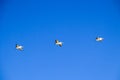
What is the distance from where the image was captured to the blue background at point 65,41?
2.28 m

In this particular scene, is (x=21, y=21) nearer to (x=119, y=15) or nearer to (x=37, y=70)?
(x=37, y=70)

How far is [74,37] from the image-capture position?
7.54 feet

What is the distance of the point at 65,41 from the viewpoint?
2.29 meters

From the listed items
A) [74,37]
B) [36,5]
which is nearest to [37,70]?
[74,37]

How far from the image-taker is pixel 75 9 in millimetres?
2311

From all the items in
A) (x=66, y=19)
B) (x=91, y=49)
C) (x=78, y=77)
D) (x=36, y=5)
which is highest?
(x=36, y=5)

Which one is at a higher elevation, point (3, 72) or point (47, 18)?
point (47, 18)

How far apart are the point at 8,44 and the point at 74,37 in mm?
664

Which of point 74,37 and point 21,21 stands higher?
point 21,21

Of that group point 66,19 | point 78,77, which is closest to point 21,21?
point 66,19

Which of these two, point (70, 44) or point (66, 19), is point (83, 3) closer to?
point (66, 19)

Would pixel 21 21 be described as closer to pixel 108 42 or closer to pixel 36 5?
pixel 36 5

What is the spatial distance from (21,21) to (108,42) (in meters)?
0.89

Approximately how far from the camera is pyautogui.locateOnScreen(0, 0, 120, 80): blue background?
2279 millimetres
